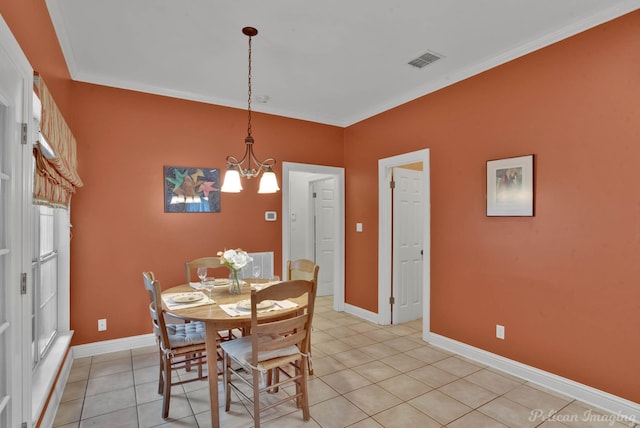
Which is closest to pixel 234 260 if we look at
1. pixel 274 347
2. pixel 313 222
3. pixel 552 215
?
pixel 274 347

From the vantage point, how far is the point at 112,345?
3.38 m

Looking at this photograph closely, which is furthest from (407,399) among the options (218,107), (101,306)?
(218,107)

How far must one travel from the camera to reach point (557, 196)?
2.60m

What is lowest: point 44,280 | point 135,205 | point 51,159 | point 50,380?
point 50,380

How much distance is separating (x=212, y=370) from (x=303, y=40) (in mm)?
2513

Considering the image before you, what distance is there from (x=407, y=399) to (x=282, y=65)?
9.81 feet

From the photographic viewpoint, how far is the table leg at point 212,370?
214 centimetres

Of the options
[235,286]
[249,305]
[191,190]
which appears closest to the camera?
[249,305]

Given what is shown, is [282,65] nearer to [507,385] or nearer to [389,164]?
[389,164]

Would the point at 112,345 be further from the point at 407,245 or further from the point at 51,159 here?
the point at 407,245

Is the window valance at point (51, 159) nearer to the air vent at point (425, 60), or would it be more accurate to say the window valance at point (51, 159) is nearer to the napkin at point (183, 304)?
the napkin at point (183, 304)

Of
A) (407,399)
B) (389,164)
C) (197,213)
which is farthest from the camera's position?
(389,164)

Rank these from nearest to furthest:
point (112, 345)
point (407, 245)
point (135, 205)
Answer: point (112, 345)
point (135, 205)
point (407, 245)

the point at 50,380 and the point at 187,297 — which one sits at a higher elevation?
the point at 187,297
